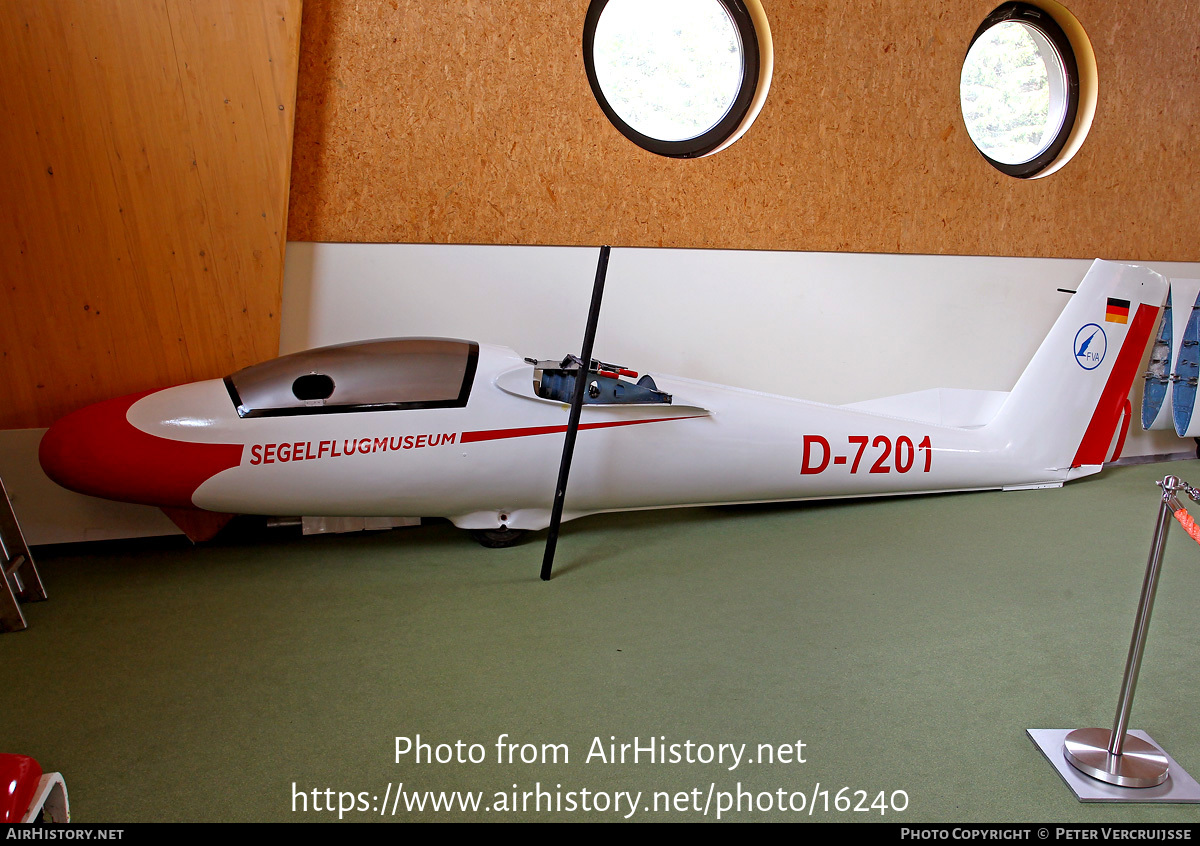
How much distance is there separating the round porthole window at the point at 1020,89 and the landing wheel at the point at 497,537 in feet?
11.8

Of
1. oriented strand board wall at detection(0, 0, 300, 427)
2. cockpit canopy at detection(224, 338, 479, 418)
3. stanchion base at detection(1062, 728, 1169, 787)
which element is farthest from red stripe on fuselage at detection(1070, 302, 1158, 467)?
oriented strand board wall at detection(0, 0, 300, 427)

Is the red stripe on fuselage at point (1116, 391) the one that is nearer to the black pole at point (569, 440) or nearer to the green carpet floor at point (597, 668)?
the green carpet floor at point (597, 668)

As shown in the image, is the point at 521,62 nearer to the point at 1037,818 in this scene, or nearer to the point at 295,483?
the point at 295,483

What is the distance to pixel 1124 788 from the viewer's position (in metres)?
1.53

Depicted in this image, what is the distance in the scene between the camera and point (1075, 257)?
448cm

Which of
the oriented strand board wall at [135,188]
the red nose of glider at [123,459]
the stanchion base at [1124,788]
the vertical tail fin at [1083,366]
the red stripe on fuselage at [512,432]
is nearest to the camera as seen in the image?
the stanchion base at [1124,788]

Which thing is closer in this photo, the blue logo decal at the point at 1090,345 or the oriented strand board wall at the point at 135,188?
the oriented strand board wall at the point at 135,188

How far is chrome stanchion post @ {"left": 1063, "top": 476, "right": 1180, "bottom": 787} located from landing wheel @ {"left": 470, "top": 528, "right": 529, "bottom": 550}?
1.94 metres

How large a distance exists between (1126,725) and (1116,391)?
110 inches

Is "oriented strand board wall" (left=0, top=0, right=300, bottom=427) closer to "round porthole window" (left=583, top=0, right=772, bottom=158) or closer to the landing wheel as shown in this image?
the landing wheel

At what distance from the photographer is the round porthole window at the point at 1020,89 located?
14.6ft

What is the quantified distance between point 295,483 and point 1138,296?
397cm

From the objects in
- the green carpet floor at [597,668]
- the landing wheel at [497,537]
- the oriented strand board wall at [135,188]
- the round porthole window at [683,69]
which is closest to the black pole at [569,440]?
the green carpet floor at [597,668]
